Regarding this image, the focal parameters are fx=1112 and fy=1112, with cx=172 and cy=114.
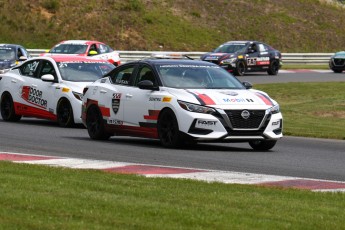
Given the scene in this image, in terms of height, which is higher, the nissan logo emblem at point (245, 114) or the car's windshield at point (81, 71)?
the nissan logo emblem at point (245, 114)

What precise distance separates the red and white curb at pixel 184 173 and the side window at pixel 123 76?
385 cm

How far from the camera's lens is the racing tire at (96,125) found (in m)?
18.8

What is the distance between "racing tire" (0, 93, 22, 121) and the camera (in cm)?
2312

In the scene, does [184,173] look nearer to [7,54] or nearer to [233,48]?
[7,54]

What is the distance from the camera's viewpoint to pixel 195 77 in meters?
17.8

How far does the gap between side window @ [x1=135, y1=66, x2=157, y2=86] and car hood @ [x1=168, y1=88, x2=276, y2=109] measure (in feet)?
2.62

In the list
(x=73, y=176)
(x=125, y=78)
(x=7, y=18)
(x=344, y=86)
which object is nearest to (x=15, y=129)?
(x=125, y=78)

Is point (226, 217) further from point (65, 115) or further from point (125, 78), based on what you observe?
point (65, 115)

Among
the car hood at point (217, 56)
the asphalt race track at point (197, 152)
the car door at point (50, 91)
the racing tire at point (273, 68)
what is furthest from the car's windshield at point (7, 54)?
the asphalt race track at point (197, 152)

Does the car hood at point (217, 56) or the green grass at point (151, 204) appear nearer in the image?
the green grass at point (151, 204)

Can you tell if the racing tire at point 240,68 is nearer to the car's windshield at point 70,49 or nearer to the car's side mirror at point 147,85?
the car's windshield at point 70,49

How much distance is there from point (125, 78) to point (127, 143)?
1102 mm

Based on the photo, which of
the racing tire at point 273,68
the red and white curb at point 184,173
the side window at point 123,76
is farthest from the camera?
the racing tire at point 273,68

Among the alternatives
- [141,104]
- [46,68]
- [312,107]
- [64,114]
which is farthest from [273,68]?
[141,104]
